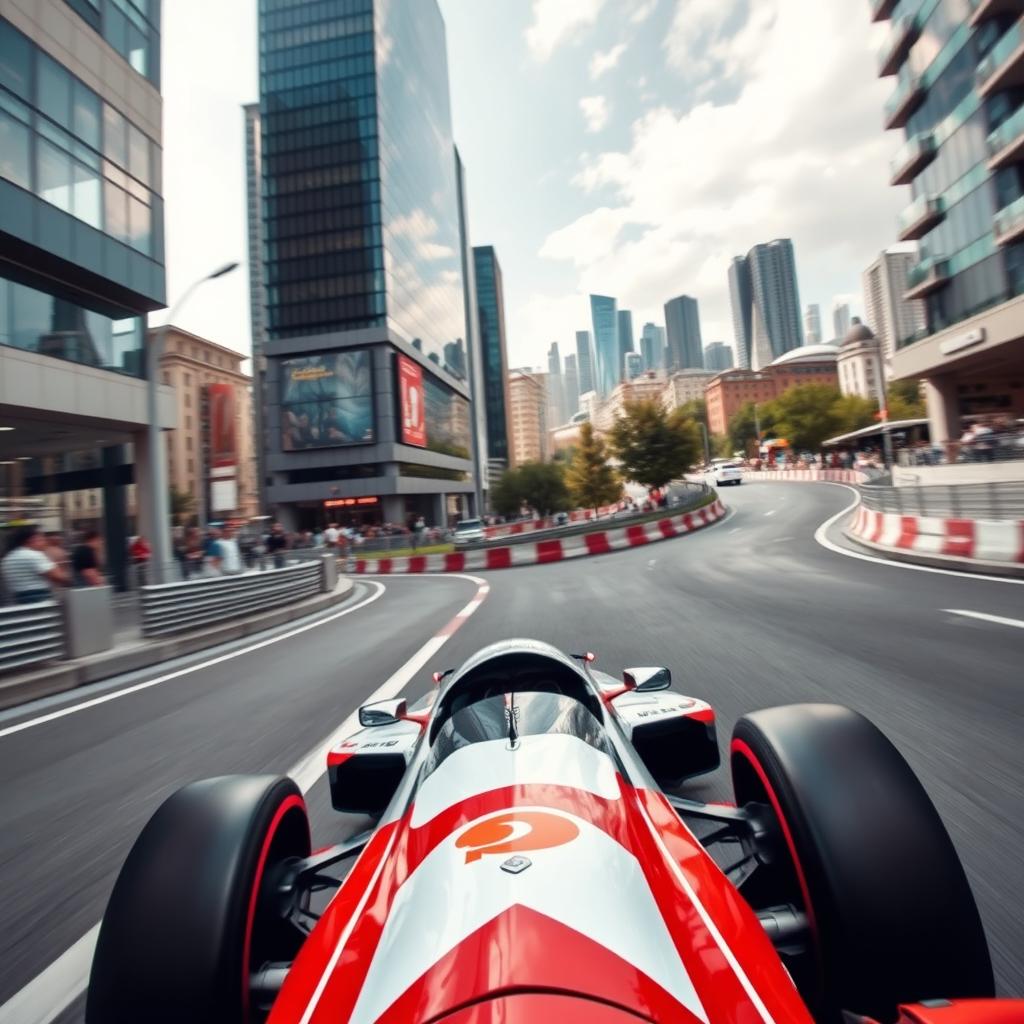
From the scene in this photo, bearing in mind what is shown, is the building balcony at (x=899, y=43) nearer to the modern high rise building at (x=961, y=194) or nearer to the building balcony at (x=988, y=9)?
the modern high rise building at (x=961, y=194)

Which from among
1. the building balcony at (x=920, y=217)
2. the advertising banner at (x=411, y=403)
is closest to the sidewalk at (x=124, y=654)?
the building balcony at (x=920, y=217)

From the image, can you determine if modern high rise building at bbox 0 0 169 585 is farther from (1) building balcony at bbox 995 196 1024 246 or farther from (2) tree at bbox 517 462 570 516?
(2) tree at bbox 517 462 570 516

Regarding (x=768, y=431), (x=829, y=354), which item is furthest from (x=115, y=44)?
(x=829, y=354)

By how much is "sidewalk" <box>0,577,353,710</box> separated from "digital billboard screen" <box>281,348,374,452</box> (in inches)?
1659

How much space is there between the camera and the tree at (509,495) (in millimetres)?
76812

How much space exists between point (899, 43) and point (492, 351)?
113 meters

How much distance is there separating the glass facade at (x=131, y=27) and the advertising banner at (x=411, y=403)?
34.9m

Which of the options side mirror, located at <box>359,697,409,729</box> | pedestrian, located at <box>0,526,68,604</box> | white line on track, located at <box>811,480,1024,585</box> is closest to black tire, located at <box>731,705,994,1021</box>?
side mirror, located at <box>359,697,409,729</box>

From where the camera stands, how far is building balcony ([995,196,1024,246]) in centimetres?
2341

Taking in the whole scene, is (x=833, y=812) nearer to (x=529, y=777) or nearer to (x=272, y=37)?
(x=529, y=777)

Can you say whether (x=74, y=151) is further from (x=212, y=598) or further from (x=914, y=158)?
(x=914, y=158)

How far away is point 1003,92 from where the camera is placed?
24609 millimetres

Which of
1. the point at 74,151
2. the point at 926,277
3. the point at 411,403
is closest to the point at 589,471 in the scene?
the point at 411,403

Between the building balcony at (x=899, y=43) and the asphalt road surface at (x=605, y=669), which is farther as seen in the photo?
the building balcony at (x=899, y=43)
